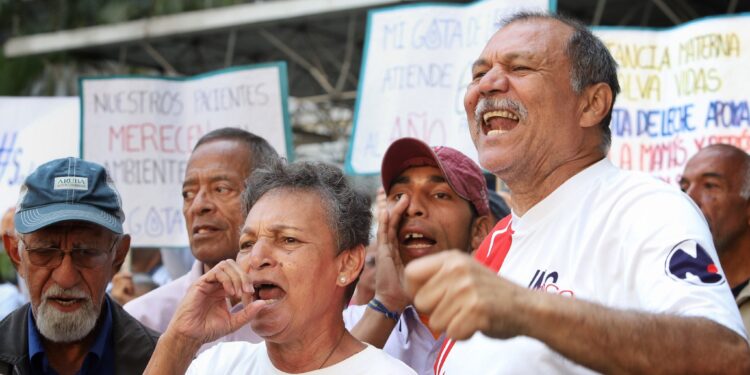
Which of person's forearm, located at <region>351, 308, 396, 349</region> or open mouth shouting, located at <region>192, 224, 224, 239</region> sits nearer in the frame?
person's forearm, located at <region>351, 308, 396, 349</region>

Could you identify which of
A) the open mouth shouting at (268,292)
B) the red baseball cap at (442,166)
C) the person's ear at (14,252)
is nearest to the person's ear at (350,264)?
the open mouth shouting at (268,292)

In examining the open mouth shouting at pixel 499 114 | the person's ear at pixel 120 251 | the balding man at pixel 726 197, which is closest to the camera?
the open mouth shouting at pixel 499 114

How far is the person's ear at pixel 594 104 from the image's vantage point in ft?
8.64

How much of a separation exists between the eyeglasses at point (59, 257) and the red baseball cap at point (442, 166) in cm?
97

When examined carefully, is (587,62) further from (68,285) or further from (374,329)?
(68,285)

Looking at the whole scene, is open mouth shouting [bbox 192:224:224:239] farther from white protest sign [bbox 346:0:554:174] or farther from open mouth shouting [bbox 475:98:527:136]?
open mouth shouting [bbox 475:98:527:136]

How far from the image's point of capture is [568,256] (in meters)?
2.36

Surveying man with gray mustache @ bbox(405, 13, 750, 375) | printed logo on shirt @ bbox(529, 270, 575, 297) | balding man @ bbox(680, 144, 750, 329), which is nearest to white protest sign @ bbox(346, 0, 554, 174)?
balding man @ bbox(680, 144, 750, 329)

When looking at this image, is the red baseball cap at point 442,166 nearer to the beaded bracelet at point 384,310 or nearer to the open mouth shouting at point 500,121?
the beaded bracelet at point 384,310

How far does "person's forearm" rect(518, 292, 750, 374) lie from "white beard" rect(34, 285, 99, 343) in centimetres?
182

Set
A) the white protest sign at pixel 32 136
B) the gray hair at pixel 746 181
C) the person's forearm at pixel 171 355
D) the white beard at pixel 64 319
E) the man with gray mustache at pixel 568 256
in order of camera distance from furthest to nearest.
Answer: the white protest sign at pixel 32 136 → the gray hair at pixel 746 181 → the white beard at pixel 64 319 → the person's forearm at pixel 171 355 → the man with gray mustache at pixel 568 256

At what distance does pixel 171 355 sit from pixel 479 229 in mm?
1262

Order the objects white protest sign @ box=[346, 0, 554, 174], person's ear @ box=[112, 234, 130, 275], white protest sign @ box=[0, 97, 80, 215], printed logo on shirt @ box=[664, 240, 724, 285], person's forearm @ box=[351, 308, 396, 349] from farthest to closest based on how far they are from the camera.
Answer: white protest sign @ box=[0, 97, 80, 215], white protest sign @ box=[346, 0, 554, 174], person's ear @ box=[112, 234, 130, 275], person's forearm @ box=[351, 308, 396, 349], printed logo on shirt @ box=[664, 240, 724, 285]

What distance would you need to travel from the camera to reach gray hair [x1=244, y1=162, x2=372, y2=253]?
2.93m
